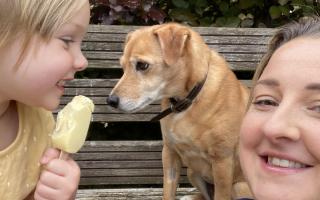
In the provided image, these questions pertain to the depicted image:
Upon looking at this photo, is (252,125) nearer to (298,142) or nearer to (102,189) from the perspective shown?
(298,142)

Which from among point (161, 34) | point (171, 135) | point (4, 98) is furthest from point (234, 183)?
point (4, 98)

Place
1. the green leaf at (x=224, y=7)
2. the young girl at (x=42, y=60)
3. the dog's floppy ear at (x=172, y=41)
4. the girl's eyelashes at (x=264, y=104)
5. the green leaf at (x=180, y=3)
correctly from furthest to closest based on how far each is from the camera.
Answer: the green leaf at (x=224, y=7) → the green leaf at (x=180, y=3) → the dog's floppy ear at (x=172, y=41) → the young girl at (x=42, y=60) → the girl's eyelashes at (x=264, y=104)

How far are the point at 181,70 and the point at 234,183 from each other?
69cm

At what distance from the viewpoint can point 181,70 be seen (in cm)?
289

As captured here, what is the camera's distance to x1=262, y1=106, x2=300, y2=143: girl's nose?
113cm

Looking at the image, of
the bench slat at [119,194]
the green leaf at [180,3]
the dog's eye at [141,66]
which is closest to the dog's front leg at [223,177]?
the bench slat at [119,194]

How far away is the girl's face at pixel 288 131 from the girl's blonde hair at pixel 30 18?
1.64 feet

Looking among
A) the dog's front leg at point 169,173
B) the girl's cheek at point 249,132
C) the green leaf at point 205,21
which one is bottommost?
the dog's front leg at point 169,173

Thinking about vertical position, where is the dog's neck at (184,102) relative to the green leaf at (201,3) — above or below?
below

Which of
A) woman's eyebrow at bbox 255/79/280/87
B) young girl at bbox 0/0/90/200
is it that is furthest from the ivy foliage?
woman's eyebrow at bbox 255/79/280/87

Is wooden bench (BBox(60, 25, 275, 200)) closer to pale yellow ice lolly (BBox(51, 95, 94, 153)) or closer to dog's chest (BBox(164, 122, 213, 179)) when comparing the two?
dog's chest (BBox(164, 122, 213, 179))

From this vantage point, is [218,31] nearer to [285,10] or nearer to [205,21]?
[205,21]

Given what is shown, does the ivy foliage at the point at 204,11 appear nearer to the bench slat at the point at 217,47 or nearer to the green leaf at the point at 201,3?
the green leaf at the point at 201,3

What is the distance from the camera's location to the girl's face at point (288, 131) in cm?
114
